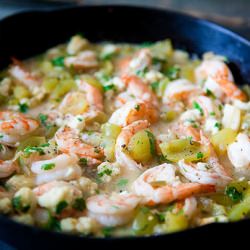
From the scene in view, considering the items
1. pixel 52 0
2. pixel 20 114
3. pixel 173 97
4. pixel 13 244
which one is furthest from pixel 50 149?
pixel 52 0

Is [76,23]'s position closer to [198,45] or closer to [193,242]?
[198,45]

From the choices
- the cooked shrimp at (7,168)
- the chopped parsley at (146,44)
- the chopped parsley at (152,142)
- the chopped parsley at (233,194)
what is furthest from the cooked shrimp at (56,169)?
the chopped parsley at (146,44)

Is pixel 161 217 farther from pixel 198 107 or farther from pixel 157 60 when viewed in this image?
pixel 157 60

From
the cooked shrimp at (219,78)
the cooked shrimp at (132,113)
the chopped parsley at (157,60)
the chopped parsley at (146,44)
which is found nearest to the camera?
the cooked shrimp at (132,113)

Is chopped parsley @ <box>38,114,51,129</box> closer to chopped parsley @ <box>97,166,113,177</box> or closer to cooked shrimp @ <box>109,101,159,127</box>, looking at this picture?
cooked shrimp @ <box>109,101,159,127</box>

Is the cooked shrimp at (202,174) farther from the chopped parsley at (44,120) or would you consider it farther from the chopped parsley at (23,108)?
the chopped parsley at (23,108)

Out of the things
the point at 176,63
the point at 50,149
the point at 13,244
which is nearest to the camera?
the point at 13,244
